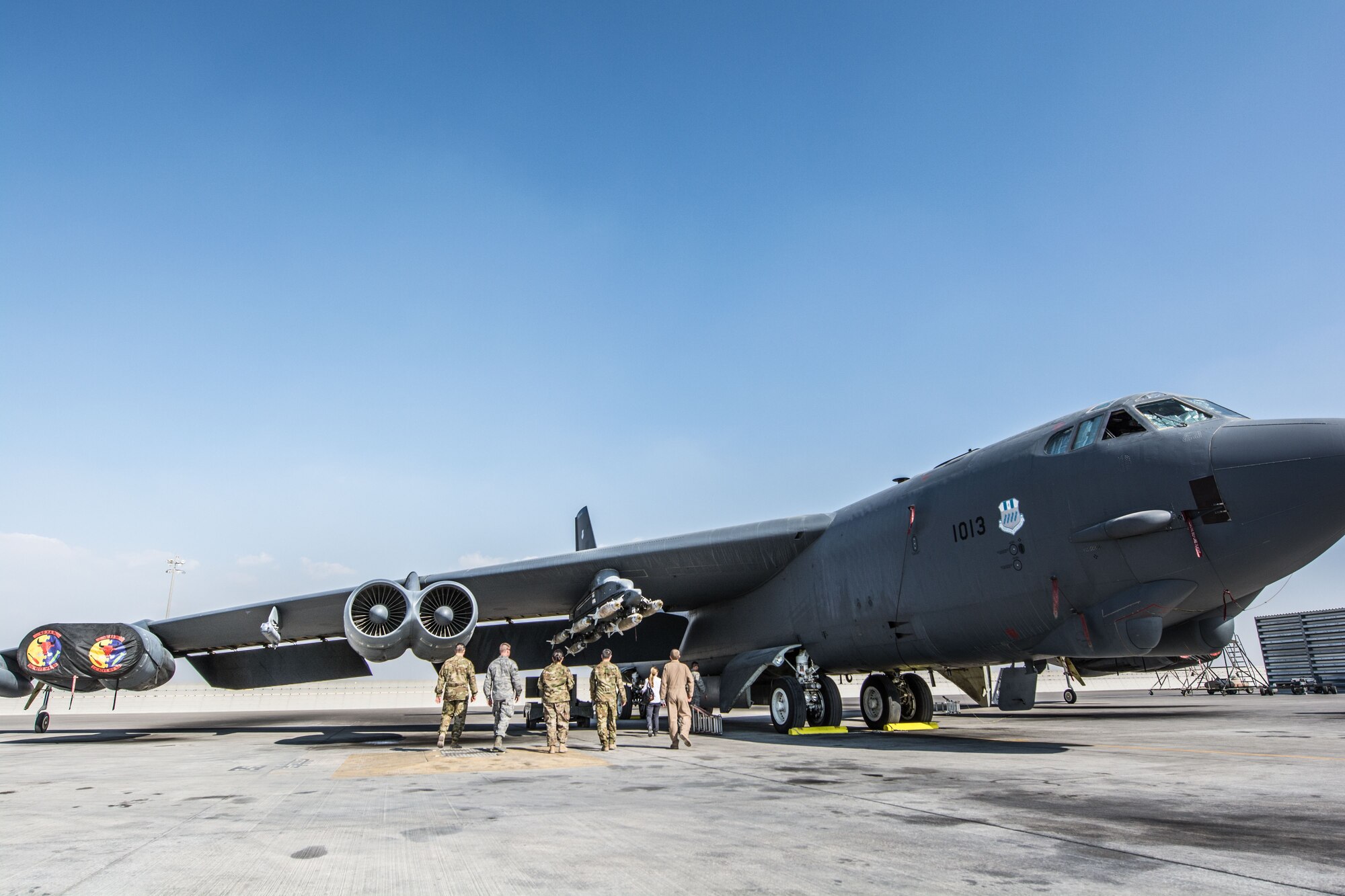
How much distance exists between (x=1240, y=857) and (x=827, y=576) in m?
10.2

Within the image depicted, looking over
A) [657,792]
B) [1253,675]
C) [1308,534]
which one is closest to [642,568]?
[657,792]

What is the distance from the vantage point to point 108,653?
612 inches

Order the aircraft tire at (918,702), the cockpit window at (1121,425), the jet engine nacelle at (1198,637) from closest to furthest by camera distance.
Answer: the cockpit window at (1121,425), the jet engine nacelle at (1198,637), the aircraft tire at (918,702)

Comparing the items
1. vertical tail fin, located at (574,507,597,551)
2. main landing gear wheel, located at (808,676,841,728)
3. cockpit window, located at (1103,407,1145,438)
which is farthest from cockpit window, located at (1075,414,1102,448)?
vertical tail fin, located at (574,507,597,551)

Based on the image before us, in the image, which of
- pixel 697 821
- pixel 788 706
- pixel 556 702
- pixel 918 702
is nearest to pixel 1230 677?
pixel 918 702

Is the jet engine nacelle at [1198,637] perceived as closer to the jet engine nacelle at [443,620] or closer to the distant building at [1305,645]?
the jet engine nacelle at [443,620]

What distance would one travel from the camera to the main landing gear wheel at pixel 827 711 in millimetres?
14539

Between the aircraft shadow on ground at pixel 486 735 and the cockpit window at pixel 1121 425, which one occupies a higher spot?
the cockpit window at pixel 1121 425

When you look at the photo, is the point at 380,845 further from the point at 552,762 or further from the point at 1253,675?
the point at 1253,675

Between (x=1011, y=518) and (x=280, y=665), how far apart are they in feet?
56.0

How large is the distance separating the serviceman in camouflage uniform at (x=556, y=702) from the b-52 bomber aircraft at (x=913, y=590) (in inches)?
81.4

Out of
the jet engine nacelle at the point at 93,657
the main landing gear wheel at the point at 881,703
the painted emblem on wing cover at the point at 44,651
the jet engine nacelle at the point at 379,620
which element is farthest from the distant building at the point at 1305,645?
the painted emblem on wing cover at the point at 44,651

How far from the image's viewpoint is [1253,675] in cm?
3984

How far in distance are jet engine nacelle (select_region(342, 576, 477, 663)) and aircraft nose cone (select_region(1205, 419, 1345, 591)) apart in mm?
11262
